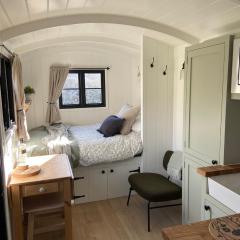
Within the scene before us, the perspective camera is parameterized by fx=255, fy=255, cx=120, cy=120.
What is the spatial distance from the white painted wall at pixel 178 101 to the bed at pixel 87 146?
0.52 m

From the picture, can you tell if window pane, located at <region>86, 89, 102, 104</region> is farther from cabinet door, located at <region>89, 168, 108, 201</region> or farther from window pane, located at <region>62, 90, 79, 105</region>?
cabinet door, located at <region>89, 168, 108, 201</region>

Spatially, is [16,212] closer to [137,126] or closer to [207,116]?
[207,116]

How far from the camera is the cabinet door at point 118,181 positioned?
3.62 meters

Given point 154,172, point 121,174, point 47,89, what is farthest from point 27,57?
point 154,172

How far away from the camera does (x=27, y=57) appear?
14.8ft

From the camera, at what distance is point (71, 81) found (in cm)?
486

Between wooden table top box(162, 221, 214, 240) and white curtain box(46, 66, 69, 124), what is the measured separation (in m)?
3.74

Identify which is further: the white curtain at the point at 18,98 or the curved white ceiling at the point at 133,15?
the white curtain at the point at 18,98

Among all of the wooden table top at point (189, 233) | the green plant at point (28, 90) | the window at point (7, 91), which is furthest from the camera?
the green plant at point (28, 90)

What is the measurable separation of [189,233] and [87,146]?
234 centimetres

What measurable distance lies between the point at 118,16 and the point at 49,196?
1910 millimetres

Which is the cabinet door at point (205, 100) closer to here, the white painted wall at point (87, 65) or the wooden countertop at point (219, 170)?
the wooden countertop at point (219, 170)

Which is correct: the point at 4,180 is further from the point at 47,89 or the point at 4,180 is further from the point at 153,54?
the point at 47,89

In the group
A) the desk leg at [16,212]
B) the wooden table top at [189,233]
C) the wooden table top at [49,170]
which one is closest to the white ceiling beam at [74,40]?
the wooden table top at [49,170]
